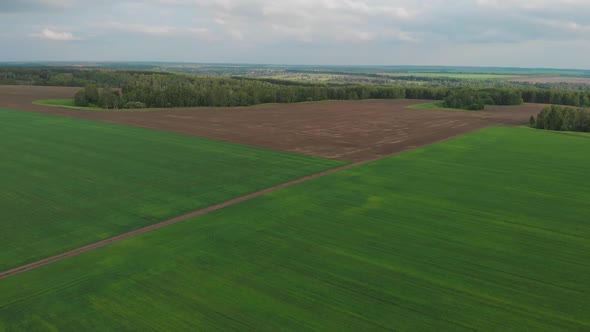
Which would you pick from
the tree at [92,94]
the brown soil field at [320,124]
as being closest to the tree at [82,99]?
the tree at [92,94]

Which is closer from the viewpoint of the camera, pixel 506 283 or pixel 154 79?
pixel 506 283

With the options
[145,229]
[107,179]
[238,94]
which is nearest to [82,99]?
[238,94]

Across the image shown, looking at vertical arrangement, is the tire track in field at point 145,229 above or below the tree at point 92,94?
below

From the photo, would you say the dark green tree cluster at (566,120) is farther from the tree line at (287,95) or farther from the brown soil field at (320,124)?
the tree line at (287,95)

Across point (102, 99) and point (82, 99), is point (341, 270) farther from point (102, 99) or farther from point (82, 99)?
point (82, 99)

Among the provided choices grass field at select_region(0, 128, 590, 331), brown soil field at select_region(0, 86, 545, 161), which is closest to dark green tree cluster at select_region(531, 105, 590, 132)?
brown soil field at select_region(0, 86, 545, 161)

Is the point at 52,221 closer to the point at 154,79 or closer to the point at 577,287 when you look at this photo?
the point at 577,287

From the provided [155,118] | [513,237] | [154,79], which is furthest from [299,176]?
[154,79]
